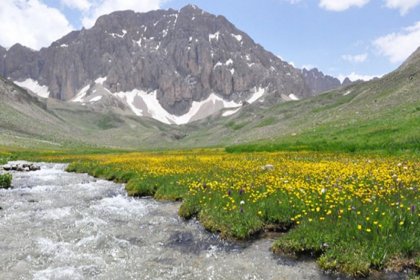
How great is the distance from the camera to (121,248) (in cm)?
1273

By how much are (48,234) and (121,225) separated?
106 inches

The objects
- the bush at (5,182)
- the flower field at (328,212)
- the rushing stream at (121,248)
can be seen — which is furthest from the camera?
the bush at (5,182)

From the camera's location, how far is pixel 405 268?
9695 millimetres

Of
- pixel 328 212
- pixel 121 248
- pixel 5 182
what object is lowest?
pixel 121 248

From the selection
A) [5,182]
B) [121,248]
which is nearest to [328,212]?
[121,248]

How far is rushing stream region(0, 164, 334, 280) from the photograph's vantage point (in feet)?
34.6

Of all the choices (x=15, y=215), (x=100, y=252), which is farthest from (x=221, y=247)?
(x=15, y=215)

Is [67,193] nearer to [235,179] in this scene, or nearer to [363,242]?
[235,179]

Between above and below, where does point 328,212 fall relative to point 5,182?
above

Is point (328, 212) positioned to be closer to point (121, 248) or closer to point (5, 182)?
point (121, 248)

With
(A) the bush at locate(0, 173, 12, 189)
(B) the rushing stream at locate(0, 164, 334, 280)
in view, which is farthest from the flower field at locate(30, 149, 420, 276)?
(A) the bush at locate(0, 173, 12, 189)

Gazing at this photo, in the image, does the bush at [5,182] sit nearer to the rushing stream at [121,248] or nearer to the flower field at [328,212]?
the rushing stream at [121,248]

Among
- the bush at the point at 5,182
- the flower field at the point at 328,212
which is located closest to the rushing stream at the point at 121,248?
the flower field at the point at 328,212

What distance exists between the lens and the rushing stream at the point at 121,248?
34.6 ft
